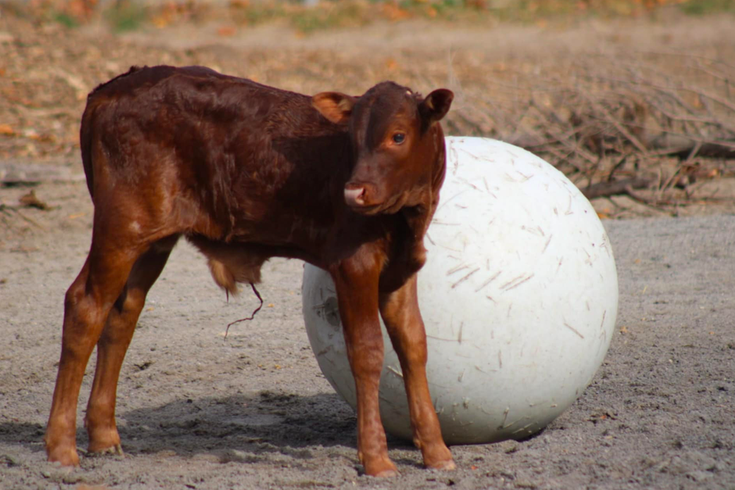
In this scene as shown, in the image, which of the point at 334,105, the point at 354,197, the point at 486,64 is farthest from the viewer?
the point at 486,64

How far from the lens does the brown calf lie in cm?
438

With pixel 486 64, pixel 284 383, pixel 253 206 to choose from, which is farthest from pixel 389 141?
pixel 486 64

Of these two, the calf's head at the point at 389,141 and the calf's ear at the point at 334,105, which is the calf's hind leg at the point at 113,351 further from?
the calf's head at the point at 389,141

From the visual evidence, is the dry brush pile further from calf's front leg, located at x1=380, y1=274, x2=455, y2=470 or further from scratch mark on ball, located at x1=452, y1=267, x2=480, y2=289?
calf's front leg, located at x1=380, y1=274, x2=455, y2=470

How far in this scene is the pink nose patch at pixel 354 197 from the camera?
389cm

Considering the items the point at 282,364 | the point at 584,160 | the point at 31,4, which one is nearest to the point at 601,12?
the point at 584,160

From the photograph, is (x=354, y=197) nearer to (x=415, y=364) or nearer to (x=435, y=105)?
(x=435, y=105)

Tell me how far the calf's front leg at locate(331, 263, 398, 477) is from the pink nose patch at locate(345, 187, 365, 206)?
0.56 m

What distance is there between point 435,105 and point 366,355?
1.27 m

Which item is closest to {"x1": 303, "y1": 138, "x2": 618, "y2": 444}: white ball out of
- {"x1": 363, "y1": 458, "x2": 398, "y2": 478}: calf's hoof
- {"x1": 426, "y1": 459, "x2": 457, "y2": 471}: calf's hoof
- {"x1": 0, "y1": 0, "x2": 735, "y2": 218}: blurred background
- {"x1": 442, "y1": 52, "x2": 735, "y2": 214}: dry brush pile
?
{"x1": 426, "y1": 459, "x2": 457, "y2": 471}: calf's hoof

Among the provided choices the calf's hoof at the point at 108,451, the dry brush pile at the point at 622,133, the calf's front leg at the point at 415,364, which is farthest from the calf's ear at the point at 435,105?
the dry brush pile at the point at 622,133

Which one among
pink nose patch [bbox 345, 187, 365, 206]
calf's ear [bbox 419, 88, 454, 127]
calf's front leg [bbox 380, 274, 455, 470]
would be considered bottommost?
calf's front leg [bbox 380, 274, 455, 470]

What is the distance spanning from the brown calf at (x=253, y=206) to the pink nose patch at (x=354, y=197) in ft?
0.84

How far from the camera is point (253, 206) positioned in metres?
4.61
